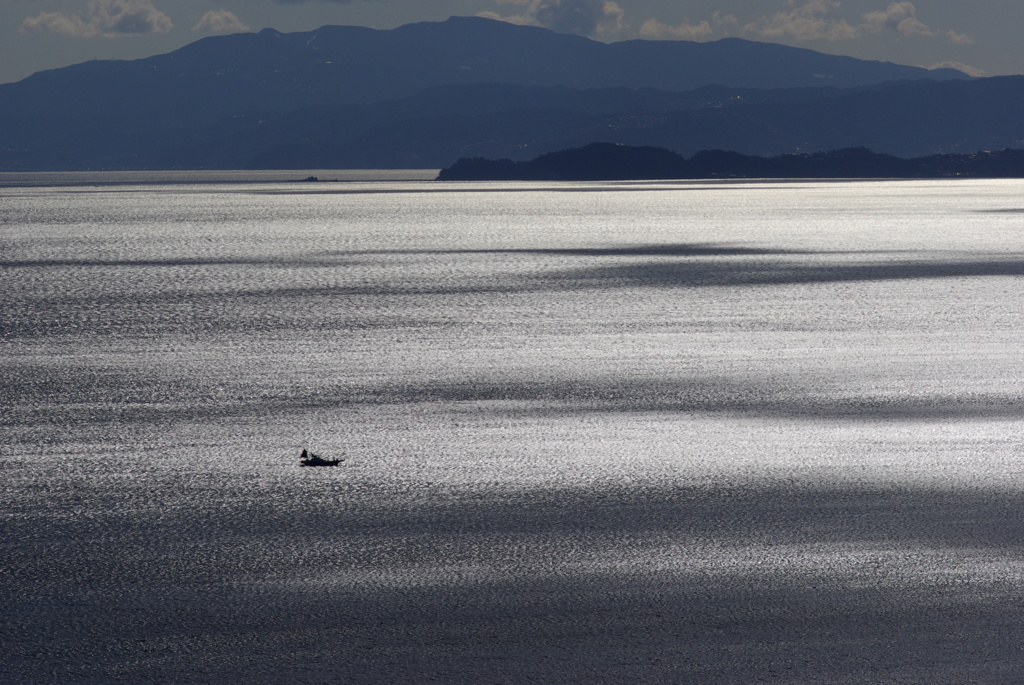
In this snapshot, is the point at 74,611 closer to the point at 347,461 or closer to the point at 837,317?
the point at 347,461

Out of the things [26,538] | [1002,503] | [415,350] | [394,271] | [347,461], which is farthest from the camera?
[394,271]

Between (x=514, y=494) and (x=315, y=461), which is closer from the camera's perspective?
(x=514, y=494)

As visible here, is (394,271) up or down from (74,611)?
down

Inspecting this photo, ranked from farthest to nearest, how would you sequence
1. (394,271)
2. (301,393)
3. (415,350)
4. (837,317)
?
(394,271), (837,317), (415,350), (301,393)

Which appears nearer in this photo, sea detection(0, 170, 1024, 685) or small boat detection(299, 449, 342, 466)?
sea detection(0, 170, 1024, 685)

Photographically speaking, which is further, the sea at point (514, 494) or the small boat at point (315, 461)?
the small boat at point (315, 461)

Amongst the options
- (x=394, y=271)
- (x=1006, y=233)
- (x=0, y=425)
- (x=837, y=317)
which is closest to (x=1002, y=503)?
(x=0, y=425)

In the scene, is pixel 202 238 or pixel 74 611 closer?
pixel 74 611
